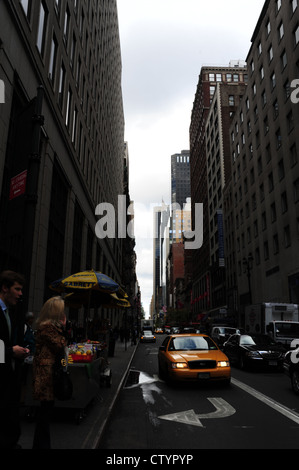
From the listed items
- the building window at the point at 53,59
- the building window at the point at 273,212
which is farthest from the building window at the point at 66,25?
the building window at the point at 273,212

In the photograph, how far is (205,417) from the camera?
7.35 m

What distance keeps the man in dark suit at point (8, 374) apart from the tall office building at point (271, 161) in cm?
3022

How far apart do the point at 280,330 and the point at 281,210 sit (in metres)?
17.5

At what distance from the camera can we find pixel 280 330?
775 inches

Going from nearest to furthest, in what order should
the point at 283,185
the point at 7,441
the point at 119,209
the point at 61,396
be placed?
the point at 7,441 → the point at 61,396 → the point at 283,185 → the point at 119,209

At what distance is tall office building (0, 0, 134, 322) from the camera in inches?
208

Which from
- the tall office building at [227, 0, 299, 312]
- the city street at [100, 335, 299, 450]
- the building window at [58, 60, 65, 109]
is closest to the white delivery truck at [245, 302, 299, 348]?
the city street at [100, 335, 299, 450]

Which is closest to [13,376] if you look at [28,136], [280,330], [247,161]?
[28,136]

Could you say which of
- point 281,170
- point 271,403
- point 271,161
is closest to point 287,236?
point 281,170

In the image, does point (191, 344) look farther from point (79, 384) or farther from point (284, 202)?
point (284, 202)

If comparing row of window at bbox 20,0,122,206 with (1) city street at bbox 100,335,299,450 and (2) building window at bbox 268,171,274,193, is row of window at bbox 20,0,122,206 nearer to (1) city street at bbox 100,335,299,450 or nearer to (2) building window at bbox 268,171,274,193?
(1) city street at bbox 100,335,299,450

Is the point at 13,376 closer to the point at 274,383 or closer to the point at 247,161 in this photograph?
the point at 274,383

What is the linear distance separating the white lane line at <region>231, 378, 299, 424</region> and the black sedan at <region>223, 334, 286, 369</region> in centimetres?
312

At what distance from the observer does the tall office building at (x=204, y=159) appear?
85062 mm
